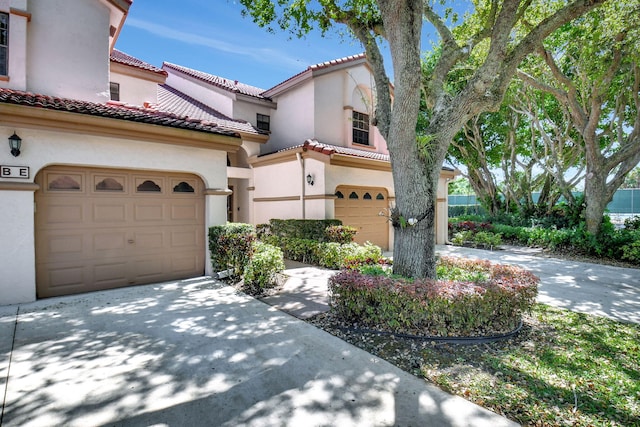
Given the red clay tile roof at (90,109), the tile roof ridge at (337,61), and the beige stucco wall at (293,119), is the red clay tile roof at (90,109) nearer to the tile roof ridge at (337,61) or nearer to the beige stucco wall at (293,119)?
the beige stucco wall at (293,119)

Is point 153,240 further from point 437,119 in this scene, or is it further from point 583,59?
point 583,59

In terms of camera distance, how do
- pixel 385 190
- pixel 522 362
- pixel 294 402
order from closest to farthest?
pixel 294 402 → pixel 522 362 → pixel 385 190

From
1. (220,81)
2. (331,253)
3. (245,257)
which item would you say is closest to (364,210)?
(331,253)

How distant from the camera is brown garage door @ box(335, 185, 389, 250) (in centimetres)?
1150

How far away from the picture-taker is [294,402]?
297cm

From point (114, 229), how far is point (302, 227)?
551cm

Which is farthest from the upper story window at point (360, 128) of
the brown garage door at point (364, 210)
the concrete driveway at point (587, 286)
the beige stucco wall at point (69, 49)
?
the beige stucco wall at point (69, 49)

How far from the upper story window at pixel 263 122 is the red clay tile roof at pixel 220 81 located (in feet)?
2.94

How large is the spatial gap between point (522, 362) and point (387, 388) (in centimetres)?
183

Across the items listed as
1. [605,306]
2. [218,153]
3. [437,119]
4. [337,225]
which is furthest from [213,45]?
[605,306]

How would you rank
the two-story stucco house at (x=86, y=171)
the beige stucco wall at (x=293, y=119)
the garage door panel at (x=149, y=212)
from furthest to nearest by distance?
the beige stucco wall at (x=293, y=119) → the garage door panel at (x=149, y=212) → the two-story stucco house at (x=86, y=171)

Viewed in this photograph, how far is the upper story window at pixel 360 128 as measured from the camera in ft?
47.6

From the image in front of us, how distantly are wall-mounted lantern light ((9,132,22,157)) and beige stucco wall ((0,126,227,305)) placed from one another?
9 cm

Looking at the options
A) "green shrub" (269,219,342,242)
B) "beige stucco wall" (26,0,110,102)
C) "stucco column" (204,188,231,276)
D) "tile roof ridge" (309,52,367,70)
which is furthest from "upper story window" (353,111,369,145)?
"beige stucco wall" (26,0,110,102)
